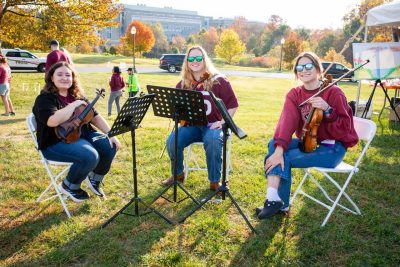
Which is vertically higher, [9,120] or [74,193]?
[74,193]

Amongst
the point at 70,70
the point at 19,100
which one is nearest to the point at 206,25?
the point at 19,100

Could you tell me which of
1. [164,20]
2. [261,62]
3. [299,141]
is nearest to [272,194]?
[299,141]

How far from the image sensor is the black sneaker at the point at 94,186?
4.15 meters

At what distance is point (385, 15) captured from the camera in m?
7.17

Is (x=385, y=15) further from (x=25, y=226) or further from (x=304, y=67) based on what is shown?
(x=25, y=226)

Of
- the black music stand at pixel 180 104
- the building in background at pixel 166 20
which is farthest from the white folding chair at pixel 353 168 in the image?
the building in background at pixel 166 20

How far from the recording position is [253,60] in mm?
49094

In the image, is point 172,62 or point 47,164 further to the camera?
point 172,62

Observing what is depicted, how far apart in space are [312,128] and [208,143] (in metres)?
1.31

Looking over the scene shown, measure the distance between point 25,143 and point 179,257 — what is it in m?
4.53

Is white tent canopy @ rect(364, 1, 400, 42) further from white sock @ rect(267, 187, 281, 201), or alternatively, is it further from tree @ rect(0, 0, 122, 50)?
tree @ rect(0, 0, 122, 50)

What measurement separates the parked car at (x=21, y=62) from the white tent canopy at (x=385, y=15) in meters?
19.4

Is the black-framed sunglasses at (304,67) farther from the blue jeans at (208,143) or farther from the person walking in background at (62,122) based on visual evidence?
the person walking in background at (62,122)

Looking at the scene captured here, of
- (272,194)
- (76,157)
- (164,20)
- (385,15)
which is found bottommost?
(272,194)
